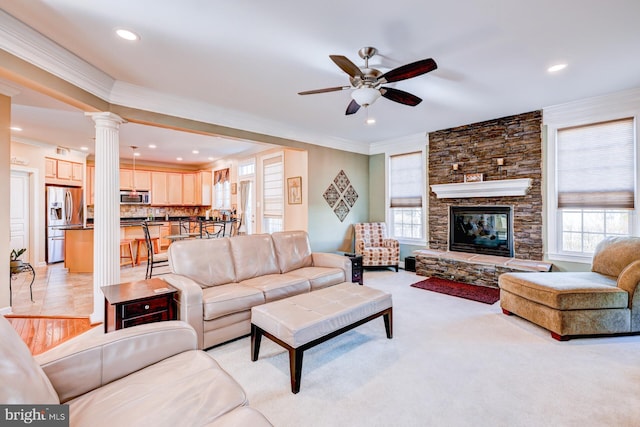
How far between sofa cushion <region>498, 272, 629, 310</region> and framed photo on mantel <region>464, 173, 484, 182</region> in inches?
85.0

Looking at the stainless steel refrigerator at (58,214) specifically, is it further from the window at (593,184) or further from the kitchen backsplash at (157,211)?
the window at (593,184)

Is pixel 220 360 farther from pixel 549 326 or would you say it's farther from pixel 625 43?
pixel 625 43

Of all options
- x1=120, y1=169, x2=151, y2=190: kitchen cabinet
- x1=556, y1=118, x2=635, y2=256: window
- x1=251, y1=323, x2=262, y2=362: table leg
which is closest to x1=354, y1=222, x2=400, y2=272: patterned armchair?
x1=556, y1=118, x2=635, y2=256: window

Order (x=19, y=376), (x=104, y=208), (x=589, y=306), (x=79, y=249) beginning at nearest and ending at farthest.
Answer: (x=19, y=376) → (x=589, y=306) → (x=104, y=208) → (x=79, y=249)

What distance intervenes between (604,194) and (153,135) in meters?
7.56

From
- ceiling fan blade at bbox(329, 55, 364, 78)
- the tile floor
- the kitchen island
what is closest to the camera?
ceiling fan blade at bbox(329, 55, 364, 78)

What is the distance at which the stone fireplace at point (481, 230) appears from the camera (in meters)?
4.74

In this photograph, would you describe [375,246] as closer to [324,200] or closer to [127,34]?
[324,200]

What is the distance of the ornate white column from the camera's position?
316cm

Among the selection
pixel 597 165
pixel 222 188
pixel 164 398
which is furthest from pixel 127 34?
pixel 222 188

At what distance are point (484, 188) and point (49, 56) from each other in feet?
18.8

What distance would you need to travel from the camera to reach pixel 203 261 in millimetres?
3072

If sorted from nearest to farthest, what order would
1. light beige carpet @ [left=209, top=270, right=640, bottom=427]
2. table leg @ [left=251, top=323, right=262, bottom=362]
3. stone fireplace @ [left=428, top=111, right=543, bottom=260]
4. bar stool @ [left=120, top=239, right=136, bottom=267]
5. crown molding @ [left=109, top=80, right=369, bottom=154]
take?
light beige carpet @ [left=209, top=270, right=640, bottom=427] → table leg @ [left=251, top=323, right=262, bottom=362] → crown molding @ [left=109, top=80, right=369, bottom=154] → stone fireplace @ [left=428, top=111, right=543, bottom=260] → bar stool @ [left=120, top=239, right=136, bottom=267]

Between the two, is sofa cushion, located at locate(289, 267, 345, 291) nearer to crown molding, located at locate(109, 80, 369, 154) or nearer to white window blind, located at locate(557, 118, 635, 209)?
crown molding, located at locate(109, 80, 369, 154)
